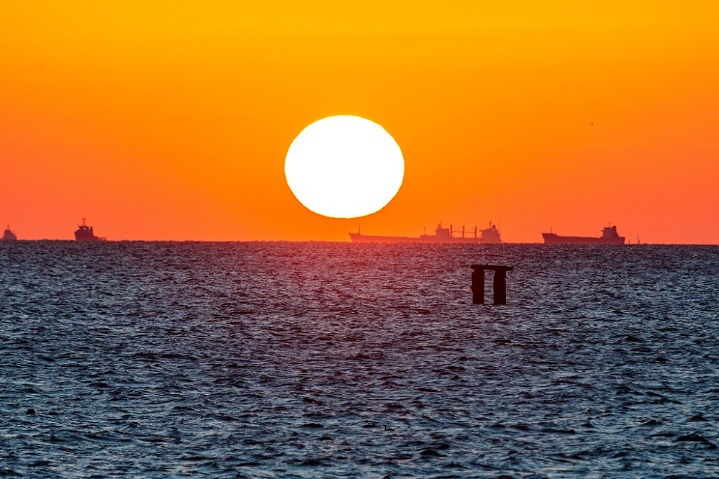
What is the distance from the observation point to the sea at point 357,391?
2570 centimetres

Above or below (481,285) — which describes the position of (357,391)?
below

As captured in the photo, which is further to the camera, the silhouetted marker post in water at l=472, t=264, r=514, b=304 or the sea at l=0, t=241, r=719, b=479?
the silhouetted marker post in water at l=472, t=264, r=514, b=304

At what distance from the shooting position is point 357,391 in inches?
1414

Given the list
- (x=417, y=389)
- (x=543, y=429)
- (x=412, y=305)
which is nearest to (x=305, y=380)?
(x=417, y=389)

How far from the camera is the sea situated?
84.3 ft

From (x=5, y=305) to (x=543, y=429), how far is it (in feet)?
177

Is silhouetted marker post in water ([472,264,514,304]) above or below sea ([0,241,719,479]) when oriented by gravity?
above

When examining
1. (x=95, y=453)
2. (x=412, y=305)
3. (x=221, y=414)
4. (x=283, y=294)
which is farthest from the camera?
(x=283, y=294)

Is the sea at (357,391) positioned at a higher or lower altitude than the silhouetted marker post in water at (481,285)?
lower

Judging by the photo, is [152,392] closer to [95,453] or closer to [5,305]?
[95,453]

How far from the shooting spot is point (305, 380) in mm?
38469

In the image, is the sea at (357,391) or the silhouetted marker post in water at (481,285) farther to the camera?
the silhouetted marker post in water at (481,285)

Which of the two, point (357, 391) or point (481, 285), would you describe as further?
point (481, 285)

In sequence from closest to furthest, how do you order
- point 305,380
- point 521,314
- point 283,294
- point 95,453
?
point 95,453, point 305,380, point 521,314, point 283,294
